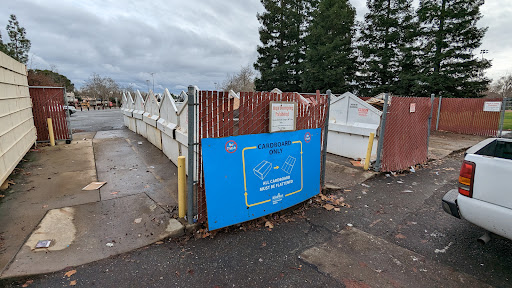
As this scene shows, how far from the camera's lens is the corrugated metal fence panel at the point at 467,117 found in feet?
44.4

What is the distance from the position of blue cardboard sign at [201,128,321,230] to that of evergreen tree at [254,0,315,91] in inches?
1033

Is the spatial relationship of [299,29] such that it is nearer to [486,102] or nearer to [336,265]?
[486,102]

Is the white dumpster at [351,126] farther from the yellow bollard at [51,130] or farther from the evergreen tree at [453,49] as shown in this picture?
the evergreen tree at [453,49]

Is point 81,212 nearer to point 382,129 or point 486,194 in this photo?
point 486,194

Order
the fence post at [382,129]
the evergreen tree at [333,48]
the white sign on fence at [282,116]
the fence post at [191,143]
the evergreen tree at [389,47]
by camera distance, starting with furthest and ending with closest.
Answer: the evergreen tree at [333,48] → the evergreen tree at [389,47] → the fence post at [382,129] → the white sign on fence at [282,116] → the fence post at [191,143]

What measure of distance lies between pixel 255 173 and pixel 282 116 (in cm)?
102

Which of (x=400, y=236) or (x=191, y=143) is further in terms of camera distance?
(x=400, y=236)

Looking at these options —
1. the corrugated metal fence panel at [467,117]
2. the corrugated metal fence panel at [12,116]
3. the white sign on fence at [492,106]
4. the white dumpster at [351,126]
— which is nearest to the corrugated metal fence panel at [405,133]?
the white dumpster at [351,126]

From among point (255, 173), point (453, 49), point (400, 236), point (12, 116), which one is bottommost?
point (400, 236)

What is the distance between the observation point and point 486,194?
2688 mm

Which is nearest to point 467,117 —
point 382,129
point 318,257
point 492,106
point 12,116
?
point 492,106

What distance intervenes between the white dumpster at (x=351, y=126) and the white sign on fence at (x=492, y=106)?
1085 cm

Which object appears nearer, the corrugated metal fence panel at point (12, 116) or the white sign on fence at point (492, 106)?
the corrugated metal fence panel at point (12, 116)

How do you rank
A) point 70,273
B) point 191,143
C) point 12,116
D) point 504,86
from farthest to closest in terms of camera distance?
1. point 504,86
2. point 12,116
3. point 191,143
4. point 70,273
